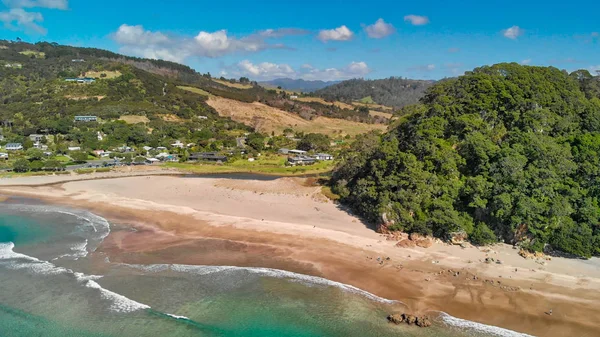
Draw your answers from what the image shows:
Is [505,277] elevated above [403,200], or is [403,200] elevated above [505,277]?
[403,200]

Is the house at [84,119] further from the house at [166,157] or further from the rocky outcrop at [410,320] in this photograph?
the rocky outcrop at [410,320]

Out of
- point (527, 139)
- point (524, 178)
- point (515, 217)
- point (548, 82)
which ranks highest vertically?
point (548, 82)

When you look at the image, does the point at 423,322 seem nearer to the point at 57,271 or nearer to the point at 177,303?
the point at 177,303

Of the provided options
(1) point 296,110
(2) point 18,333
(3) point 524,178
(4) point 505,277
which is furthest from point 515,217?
(1) point 296,110

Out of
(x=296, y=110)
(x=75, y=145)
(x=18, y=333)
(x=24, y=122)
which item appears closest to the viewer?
(x=18, y=333)

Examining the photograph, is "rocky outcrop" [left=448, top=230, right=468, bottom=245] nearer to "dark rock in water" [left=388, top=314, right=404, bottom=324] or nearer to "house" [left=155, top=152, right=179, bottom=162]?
"dark rock in water" [left=388, top=314, right=404, bottom=324]

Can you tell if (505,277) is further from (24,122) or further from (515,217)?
(24,122)

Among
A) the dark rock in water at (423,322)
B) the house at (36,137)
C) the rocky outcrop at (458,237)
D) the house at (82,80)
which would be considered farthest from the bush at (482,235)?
the house at (82,80)
